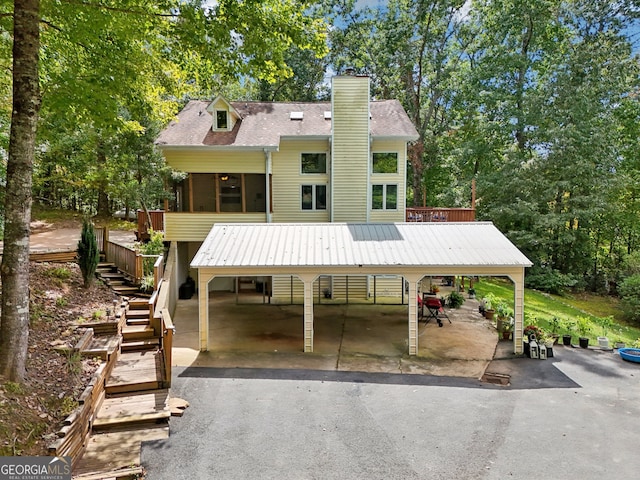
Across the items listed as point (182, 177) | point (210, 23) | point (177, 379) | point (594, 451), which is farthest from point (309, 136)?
point (594, 451)

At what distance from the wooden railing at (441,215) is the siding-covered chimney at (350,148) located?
2.37 meters

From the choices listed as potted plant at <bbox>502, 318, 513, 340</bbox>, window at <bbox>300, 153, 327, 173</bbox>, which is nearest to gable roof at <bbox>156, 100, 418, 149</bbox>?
window at <bbox>300, 153, 327, 173</bbox>

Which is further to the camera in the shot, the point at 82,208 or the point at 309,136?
the point at 82,208

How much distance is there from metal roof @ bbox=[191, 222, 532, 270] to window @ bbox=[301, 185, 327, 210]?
3.70 m

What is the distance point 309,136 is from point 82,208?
2319 cm

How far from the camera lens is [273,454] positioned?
6328 millimetres

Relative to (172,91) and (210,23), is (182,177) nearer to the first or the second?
(172,91)

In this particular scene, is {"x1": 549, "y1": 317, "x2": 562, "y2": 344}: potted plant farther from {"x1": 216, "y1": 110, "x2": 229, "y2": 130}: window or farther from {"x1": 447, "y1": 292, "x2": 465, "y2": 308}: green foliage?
{"x1": 216, "y1": 110, "x2": 229, "y2": 130}: window

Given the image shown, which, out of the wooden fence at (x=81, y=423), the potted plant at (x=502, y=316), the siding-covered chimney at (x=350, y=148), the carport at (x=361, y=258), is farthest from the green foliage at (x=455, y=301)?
the wooden fence at (x=81, y=423)

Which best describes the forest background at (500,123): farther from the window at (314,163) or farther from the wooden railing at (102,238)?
the window at (314,163)

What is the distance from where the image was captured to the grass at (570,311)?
14731 mm

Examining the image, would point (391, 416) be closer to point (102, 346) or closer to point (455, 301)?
point (102, 346)

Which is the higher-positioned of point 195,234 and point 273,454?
point 195,234

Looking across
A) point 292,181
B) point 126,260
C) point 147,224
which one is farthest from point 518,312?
point 147,224
